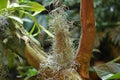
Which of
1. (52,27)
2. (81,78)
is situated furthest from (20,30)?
(81,78)

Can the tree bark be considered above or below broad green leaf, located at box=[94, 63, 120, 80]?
above

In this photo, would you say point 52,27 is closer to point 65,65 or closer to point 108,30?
point 65,65

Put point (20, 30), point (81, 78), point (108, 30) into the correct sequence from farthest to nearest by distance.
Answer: point (108, 30) → point (20, 30) → point (81, 78)

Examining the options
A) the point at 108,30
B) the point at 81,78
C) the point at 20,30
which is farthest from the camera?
the point at 108,30

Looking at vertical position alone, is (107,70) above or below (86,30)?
below

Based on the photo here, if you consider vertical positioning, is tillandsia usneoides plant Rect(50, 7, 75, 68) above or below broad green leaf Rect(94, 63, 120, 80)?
above

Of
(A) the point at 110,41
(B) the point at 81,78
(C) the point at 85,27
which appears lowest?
(A) the point at 110,41

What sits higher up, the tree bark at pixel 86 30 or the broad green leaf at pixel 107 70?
the tree bark at pixel 86 30

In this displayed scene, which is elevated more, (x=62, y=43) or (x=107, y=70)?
(x=62, y=43)

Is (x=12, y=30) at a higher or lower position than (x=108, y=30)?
higher

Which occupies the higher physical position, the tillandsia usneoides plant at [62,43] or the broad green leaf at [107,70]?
the tillandsia usneoides plant at [62,43]

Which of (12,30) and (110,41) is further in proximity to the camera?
(110,41)
